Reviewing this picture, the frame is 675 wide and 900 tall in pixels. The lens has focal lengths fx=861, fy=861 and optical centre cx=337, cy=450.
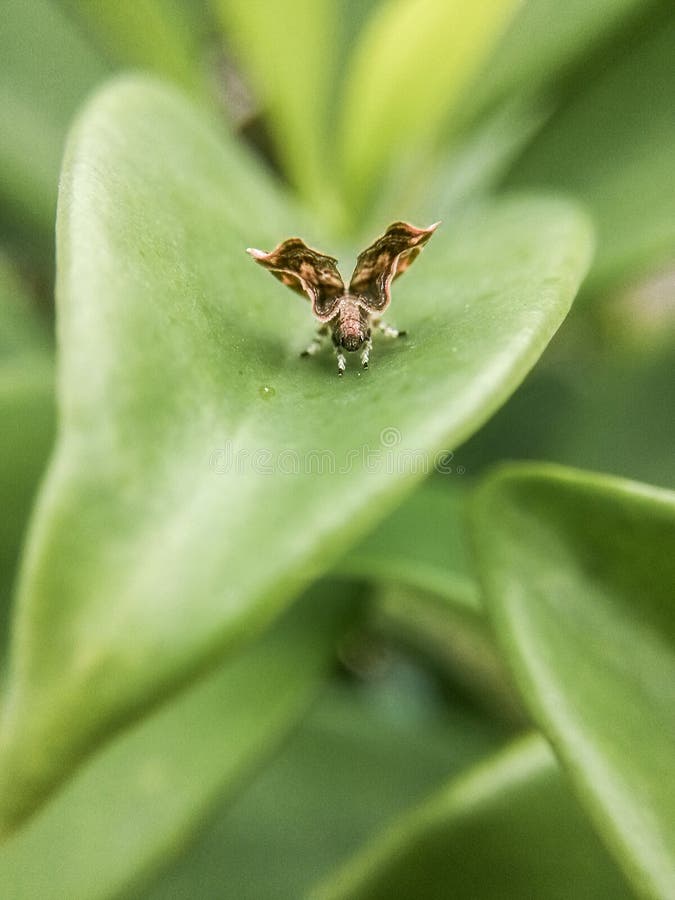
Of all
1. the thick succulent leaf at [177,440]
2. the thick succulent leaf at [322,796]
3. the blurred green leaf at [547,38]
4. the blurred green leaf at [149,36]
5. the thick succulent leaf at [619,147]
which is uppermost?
the blurred green leaf at [149,36]

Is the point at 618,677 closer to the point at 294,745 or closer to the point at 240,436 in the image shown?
the point at 240,436

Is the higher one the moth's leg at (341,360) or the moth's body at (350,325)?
the moth's body at (350,325)

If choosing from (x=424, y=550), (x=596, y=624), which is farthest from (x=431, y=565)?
(x=596, y=624)

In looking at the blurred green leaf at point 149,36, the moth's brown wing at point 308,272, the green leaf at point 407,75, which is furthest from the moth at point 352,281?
the blurred green leaf at point 149,36

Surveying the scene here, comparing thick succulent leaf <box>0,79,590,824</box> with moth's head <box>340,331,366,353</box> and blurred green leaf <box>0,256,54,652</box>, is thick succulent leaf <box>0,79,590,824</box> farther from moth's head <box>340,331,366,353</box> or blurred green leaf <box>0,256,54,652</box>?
blurred green leaf <box>0,256,54,652</box>

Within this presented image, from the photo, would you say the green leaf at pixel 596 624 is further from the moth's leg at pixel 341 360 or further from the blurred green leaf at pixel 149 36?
the blurred green leaf at pixel 149 36

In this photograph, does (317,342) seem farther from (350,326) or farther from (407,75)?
(407,75)

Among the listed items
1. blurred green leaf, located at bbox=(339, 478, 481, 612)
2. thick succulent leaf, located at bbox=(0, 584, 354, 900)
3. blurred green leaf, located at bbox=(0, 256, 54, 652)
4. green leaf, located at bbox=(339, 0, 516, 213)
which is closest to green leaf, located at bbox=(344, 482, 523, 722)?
blurred green leaf, located at bbox=(339, 478, 481, 612)
